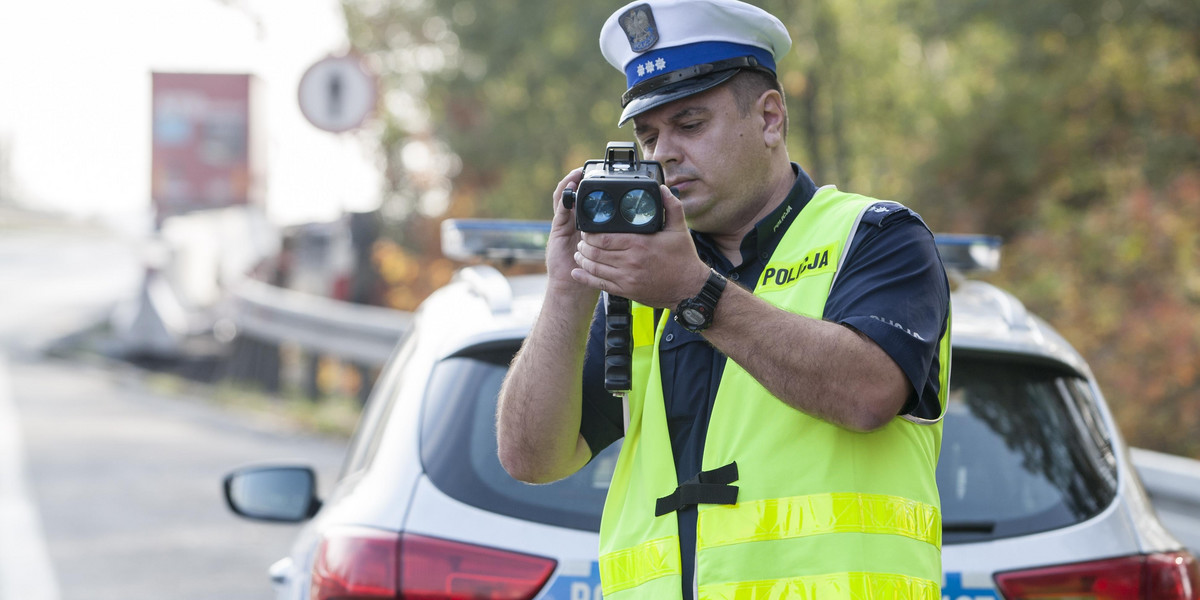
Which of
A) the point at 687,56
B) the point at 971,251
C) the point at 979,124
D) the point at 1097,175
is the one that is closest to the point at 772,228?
the point at 687,56

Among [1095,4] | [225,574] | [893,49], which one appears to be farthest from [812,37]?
[225,574]

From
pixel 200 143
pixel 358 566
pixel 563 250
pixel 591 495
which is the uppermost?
pixel 563 250

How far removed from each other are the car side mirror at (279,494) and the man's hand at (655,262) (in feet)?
6.08

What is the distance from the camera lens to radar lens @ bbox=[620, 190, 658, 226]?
6.52 ft

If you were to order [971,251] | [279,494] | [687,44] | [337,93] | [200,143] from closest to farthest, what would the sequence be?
[687,44] → [971,251] → [279,494] → [337,93] → [200,143]

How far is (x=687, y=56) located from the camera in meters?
2.31

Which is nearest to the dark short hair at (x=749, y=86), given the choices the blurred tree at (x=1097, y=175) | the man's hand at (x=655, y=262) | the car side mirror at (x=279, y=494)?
the man's hand at (x=655, y=262)

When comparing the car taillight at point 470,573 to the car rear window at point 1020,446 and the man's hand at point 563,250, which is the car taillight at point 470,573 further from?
the car rear window at point 1020,446

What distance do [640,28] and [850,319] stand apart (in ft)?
2.13

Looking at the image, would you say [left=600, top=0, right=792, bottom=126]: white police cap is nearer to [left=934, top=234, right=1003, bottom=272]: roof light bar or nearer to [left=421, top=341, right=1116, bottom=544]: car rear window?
[left=421, top=341, right=1116, bottom=544]: car rear window

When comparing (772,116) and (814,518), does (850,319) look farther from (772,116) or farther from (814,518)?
(772,116)

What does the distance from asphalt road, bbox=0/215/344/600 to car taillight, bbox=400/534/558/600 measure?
12.8 ft

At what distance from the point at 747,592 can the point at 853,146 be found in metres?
17.6

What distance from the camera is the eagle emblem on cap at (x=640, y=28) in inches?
92.2
